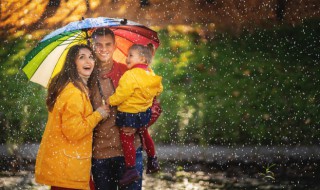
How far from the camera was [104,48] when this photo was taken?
156 inches

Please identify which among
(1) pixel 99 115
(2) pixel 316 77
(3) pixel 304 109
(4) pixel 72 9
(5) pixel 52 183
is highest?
(4) pixel 72 9

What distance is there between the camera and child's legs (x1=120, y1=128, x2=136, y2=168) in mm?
3920

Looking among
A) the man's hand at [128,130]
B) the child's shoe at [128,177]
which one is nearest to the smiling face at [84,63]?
the man's hand at [128,130]

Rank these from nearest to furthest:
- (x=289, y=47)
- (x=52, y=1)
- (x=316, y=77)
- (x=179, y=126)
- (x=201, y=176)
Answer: (x=201, y=176) < (x=179, y=126) < (x=316, y=77) < (x=289, y=47) < (x=52, y=1)

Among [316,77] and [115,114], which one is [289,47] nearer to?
[316,77]

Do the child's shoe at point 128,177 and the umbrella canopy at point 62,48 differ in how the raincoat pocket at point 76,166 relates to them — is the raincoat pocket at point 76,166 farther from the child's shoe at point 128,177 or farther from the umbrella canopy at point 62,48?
the umbrella canopy at point 62,48

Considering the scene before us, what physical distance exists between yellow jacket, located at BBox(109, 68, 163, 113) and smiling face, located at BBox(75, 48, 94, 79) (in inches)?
9.2

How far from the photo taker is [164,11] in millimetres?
12039

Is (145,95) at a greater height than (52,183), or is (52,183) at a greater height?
(145,95)

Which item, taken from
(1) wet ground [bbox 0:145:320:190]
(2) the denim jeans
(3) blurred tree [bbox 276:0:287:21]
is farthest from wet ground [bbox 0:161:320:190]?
(3) blurred tree [bbox 276:0:287:21]

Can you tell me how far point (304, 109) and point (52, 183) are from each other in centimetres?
544

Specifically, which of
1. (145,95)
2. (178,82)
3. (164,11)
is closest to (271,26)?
(164,11)

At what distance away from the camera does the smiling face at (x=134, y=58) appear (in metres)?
3.96

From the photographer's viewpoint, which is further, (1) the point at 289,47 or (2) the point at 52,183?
(1) the point at 289,47
